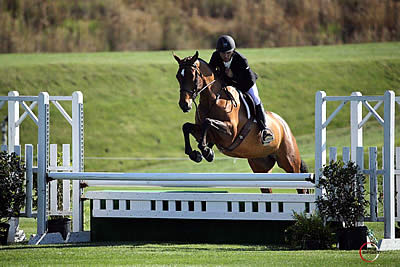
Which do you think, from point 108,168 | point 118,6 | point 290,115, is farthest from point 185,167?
point 118,6

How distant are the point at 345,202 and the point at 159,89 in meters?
20.5

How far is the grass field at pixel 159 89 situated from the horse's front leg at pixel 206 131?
31.4 ft

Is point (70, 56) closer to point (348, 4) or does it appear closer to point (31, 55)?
point (31, 55)

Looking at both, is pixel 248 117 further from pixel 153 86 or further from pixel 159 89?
pixel 153 86

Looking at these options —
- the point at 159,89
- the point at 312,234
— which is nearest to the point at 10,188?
the point at 312,234

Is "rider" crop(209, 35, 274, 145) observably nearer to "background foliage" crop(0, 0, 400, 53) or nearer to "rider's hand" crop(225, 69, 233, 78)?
"rider's hand" crop(225, 69, 233, 78)

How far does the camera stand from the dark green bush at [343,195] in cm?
668

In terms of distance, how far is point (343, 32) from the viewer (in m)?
34.9

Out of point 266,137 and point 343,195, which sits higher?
point 266,137

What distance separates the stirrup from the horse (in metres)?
0.04

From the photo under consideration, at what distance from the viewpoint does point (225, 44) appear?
7484 mm

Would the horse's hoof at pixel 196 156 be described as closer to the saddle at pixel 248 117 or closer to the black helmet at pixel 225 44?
the saddle at pixel 248 117

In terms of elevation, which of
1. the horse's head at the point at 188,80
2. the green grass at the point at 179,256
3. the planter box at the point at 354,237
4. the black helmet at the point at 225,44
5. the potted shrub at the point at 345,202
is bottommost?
the green grass at the point at 179,256

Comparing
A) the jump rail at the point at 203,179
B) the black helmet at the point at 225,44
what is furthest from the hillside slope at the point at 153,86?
the black helmet at the point at 225,44
